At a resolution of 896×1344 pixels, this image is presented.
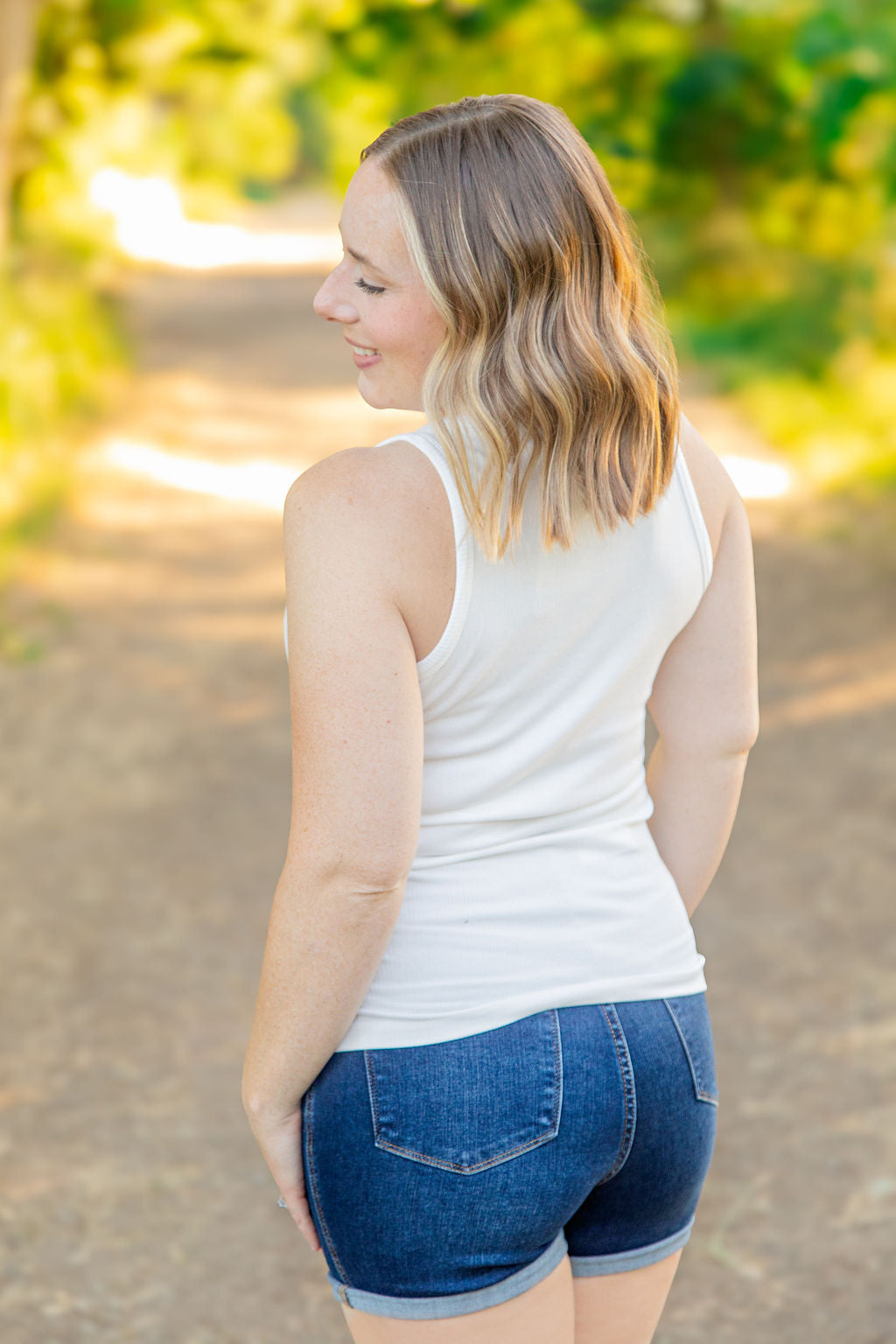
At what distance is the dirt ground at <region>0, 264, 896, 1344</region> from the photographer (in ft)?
9.28

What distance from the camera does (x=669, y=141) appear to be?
15.1m

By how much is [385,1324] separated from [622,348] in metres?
0.92

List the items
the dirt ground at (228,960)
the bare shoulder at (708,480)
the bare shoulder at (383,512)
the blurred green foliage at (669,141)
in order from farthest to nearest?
the blurred green foliage at (669,141), the dirt ground at (228,960), the bare shoulder at (708,480), the bare shoulder at (383,512)

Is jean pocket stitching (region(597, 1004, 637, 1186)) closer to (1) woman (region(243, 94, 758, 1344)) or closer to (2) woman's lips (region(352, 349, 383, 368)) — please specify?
(1) woman (region(243, 94, 758, 1344))

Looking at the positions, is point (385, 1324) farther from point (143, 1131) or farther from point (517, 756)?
point (143, 1131)

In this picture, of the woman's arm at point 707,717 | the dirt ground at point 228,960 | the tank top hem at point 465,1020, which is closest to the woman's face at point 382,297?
the woman's arm at point 707,717

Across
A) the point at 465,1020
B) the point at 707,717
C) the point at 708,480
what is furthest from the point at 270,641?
the point at 465,1020

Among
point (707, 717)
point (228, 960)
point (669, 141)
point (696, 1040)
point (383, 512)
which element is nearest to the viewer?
point (383, 512)

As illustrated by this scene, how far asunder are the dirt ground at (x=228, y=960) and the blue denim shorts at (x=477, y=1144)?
62.6 inches

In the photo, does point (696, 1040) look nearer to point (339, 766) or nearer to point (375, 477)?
point (339, 766)

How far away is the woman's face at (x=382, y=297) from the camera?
124 cm

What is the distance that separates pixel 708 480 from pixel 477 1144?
675mm

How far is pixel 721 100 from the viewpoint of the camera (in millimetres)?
12977

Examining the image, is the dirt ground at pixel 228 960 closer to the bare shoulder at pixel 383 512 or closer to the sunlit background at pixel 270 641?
the sunlit background at pixel 270 641
